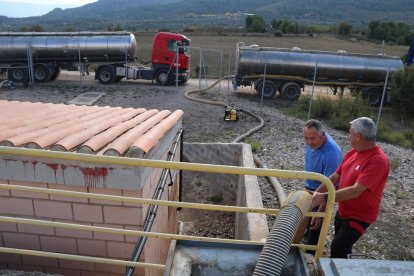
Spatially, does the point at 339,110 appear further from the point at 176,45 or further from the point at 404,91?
the point at 176,45

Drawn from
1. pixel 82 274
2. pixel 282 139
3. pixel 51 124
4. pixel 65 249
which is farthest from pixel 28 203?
pixel 282 139

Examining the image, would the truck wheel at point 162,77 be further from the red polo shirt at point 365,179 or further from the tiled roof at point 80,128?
the red polo shirt at point 365,179

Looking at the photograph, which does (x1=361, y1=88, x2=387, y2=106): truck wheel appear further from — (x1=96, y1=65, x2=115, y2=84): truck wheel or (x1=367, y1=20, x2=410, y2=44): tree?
(x1=367, y1=20, x2=410, y2=44): tree

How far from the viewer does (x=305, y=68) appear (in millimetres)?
17062

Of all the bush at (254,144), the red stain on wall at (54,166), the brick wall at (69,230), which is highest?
the red stain on wall at (54,166)

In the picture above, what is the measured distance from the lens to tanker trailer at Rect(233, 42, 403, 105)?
1698 cm

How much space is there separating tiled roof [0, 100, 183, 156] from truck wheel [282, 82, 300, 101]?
13508 millimetres

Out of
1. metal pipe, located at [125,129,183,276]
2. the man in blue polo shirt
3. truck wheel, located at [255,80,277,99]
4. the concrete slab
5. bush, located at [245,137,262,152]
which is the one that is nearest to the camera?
metal pipe, located at [125,129,183,276]

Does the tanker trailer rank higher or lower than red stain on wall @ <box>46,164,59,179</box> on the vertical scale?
lower

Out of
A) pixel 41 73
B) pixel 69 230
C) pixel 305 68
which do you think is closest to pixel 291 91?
pixel 305 68

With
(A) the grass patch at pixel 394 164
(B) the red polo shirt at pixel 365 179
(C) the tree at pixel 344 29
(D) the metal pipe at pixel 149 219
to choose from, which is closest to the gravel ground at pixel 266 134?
(A) the grass patch at pixel 394 164

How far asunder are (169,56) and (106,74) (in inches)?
143

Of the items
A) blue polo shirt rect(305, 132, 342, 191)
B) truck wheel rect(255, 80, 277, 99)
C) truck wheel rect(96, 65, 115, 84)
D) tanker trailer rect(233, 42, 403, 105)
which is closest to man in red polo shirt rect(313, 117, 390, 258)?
blue polo shirt rect(305, 132, 342, 191)

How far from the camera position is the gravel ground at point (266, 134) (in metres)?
5.30
